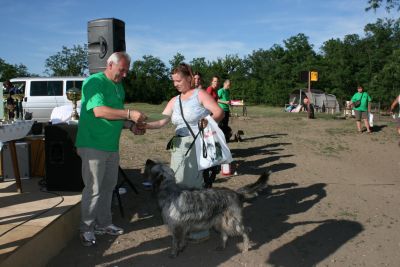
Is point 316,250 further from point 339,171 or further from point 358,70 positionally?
point 358,70

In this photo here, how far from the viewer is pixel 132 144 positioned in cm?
1176

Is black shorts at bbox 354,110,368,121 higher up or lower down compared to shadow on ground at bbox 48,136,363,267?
higher up

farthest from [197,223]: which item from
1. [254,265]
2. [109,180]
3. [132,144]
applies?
[132,144]

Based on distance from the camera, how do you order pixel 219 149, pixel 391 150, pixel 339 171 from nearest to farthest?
1. pixel 219 149
2. pixel 339 171
3. pixel 391 150

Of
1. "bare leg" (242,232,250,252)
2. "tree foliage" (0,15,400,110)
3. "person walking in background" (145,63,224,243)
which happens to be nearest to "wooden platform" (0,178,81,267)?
"person walking in background" (145,63,224,243)

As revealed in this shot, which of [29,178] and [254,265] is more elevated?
[29,178]

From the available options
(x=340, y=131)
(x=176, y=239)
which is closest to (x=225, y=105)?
(x=176, y=239)

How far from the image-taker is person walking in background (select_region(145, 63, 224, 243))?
394cm

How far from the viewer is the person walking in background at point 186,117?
12.9 feet

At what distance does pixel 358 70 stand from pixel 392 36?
23.0 ft

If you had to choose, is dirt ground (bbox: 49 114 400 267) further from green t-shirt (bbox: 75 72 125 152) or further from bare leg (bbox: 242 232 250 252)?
green t-shirt (bbox: 75 72 125 152)

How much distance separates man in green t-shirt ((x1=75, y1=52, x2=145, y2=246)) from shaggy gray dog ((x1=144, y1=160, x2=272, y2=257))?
454mm

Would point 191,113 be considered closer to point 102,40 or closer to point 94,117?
point 94,117

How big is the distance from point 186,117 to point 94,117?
0.89 meters
